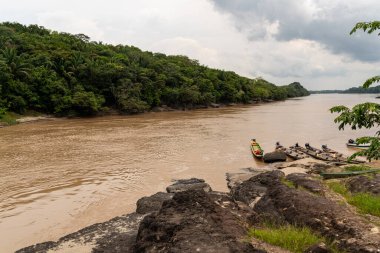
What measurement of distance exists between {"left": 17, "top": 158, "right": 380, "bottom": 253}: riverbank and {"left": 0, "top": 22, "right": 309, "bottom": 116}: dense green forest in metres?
39.9

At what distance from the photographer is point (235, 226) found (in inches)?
257

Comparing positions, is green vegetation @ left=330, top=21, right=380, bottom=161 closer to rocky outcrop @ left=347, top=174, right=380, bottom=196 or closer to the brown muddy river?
rocky outcrop @ left=347, top=174, right=380, bottom=196

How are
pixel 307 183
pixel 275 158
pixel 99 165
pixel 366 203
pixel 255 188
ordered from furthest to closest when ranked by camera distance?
pixel 275 158 < pixel 99 165 < pixel 255 188 < pixel 307 183 < pixel 366 203

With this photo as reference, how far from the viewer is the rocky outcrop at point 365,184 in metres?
9.81

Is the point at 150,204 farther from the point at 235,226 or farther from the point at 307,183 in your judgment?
the point at 235,226

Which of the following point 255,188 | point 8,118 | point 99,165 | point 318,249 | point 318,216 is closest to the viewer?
point 318,249

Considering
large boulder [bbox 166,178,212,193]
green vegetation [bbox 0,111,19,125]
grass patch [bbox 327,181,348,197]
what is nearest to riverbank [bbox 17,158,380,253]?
grass patch [bbox 327,181,348,197]

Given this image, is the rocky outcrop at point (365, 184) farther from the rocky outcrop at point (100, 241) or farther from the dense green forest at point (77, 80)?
the dense green forest at point (77, 80)

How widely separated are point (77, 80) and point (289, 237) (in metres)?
54.1

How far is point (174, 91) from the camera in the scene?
67938 millimetres

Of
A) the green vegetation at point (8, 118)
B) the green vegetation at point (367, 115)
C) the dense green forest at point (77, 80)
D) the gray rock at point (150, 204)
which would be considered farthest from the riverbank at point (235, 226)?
the dense green forest at point (77, 80)

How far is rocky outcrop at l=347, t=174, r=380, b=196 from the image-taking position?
9812 millimetres

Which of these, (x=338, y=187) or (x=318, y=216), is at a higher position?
(x=318, y=216)

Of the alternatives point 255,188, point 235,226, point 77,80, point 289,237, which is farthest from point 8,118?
point 289,237
